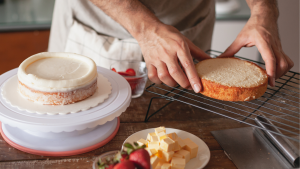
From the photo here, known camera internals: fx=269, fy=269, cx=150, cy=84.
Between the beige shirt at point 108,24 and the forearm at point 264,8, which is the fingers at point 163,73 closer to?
the beige shirt at point 108,24

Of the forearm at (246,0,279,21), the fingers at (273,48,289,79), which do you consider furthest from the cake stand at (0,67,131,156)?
the forearm at (246,0,279,21)

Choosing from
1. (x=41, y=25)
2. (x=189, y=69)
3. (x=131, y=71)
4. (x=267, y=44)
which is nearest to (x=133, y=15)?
(x=131, y=71)

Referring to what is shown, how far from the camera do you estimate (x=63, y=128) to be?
80 centimetres

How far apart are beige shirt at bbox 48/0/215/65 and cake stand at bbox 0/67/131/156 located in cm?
64

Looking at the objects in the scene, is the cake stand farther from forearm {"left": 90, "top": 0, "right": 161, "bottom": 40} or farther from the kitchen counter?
forearm {"left": 90, "top": 0, "right": 161, "bottom": 40}

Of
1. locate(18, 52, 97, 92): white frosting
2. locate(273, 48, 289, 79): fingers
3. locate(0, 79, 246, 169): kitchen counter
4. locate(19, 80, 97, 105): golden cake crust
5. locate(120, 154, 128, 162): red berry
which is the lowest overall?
locate(0, 79, 246, 169): kitchen counter

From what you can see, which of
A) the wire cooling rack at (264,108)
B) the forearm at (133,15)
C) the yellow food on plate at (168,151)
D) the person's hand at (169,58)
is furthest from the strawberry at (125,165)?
the forearm at (133,15)

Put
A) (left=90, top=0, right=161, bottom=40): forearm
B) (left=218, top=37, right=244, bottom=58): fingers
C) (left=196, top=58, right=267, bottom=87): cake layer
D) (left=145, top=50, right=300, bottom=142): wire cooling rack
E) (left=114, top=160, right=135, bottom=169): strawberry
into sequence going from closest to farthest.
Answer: (left=114, top=160, right=135, bottom=169): strawberry, (left=145, top=50, right=300, bottom=142): wire cooling rack, (left=196, top=58, right=267, bottom=87): cake layer, (left=90, top=0, right=161, bottom=40): forearm, (left=218, top=37, right=244, bottom=58): fingers

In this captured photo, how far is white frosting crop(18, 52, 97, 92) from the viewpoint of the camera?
0.88 meters

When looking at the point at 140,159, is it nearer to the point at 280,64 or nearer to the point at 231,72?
the point at 231,72

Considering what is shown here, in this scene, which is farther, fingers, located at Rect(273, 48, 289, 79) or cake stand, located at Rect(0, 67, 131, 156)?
fingers, located at Rect(273, 48, 289, 79)

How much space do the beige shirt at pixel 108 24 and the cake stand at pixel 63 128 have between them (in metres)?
0.64

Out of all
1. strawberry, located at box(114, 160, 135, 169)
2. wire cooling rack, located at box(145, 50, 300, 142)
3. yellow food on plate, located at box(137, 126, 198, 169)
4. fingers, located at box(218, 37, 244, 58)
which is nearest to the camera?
strawberry, located at box(114, 160, 135, 169)

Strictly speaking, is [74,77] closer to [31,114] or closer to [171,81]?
[31,114]
